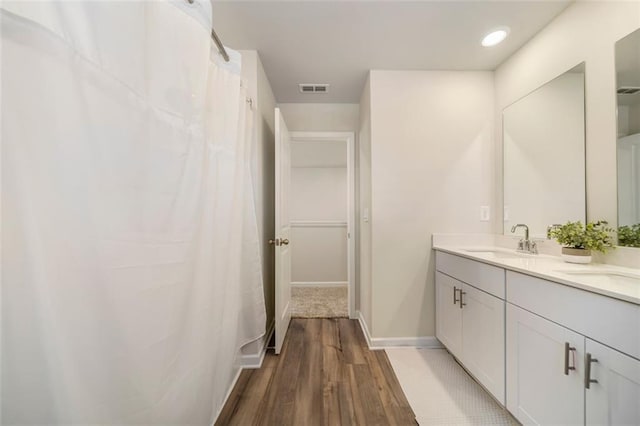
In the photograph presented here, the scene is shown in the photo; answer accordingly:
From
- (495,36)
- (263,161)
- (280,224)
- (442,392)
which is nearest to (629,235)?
(442,392)

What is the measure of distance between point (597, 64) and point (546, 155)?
0.54m

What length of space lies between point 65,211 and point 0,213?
0.09m

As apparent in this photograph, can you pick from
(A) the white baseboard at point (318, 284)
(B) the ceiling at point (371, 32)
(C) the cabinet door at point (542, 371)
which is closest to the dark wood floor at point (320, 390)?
(C) the cabinet door at point (542, 371)

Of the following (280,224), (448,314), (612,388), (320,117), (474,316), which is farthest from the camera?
(320,117)

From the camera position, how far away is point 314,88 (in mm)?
2396

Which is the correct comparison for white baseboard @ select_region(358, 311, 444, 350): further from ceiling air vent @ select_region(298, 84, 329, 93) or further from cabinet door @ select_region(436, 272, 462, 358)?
ceiling air vent @ select_region(298, 84, 329, 93)

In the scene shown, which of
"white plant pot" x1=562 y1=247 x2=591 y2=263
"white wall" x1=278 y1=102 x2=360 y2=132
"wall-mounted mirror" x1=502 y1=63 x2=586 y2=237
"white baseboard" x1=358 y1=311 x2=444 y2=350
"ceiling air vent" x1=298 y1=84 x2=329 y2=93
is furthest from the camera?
"white wall" x1=278 y1=102 x2=360 y2=132

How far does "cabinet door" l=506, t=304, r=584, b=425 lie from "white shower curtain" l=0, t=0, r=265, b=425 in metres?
1.51

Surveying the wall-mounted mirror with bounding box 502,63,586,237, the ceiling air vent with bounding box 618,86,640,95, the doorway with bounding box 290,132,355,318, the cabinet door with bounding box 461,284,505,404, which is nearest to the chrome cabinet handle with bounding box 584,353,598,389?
the cabinet door with bounding box 461,284,505,404

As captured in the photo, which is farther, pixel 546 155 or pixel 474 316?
pixel 546 155

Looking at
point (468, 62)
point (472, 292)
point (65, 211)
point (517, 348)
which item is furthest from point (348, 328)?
point (468, 62)

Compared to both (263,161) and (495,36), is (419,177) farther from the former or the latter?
(263,161)

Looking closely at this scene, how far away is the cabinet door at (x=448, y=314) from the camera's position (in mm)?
1701

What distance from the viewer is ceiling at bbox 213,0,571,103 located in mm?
1465
